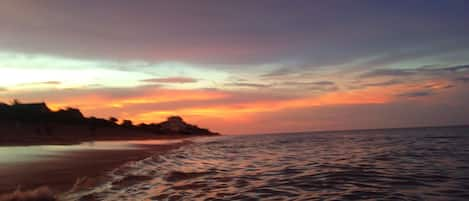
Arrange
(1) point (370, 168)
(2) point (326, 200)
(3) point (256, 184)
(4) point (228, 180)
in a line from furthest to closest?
(1) point (370, 168), (4) point (228, 180), (3) point (256, 184), (2) point (326, 200)

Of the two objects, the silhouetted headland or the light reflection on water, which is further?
the silhouetted headland

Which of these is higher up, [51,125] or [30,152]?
[51,125]

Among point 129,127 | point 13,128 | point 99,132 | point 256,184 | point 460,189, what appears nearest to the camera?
point 460,189

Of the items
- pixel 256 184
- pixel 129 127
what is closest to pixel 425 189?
pixel 256 184

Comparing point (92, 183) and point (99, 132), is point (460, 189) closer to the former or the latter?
point (92, 183)

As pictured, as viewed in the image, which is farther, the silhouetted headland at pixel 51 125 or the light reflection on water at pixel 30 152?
the silhouetted headland at pixel 51 125

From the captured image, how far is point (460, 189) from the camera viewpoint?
12.6m

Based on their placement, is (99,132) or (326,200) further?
(99,132)

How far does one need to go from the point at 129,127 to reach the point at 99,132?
88.2ft

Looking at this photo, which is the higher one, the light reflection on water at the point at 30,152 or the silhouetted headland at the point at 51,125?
the silhouetted headland at the point at 51,125

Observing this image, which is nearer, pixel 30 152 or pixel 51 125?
pixel 30 152

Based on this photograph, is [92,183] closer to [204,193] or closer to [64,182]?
[64,182]

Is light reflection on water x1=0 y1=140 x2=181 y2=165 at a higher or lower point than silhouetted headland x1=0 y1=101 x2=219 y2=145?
lower

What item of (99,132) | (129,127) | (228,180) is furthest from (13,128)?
(228,180)
